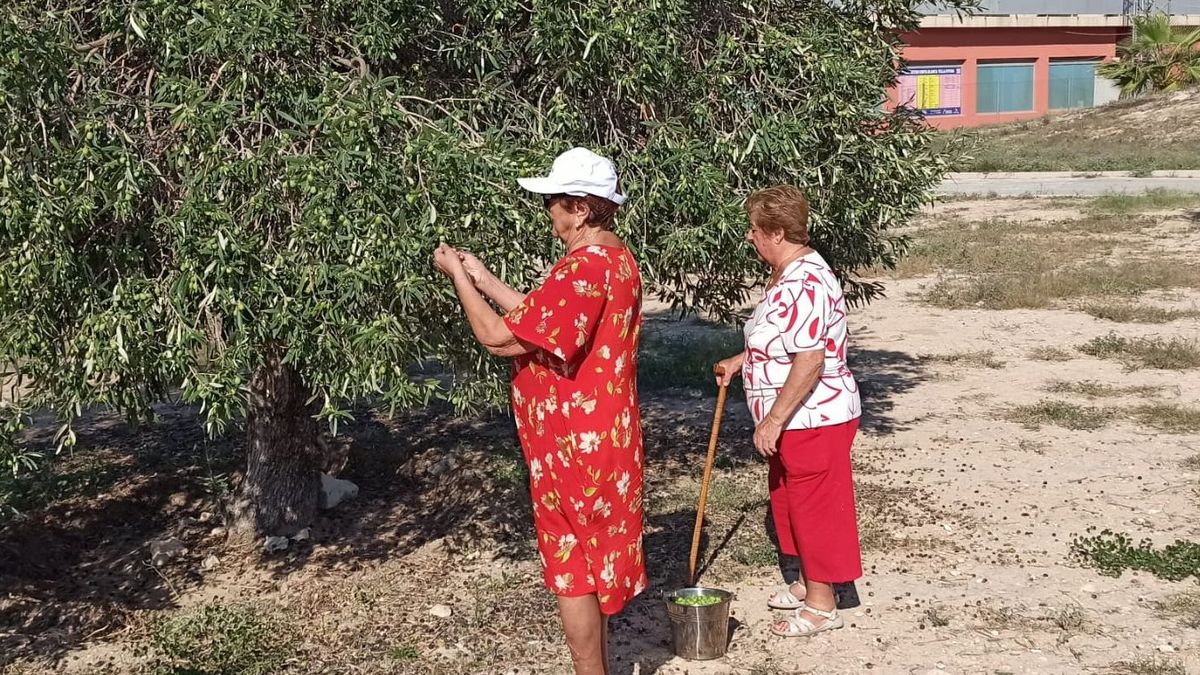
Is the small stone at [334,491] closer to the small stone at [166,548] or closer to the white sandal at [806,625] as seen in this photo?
the small stone at [166,548]

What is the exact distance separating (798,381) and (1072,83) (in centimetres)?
3753

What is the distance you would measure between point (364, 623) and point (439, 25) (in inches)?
98.1

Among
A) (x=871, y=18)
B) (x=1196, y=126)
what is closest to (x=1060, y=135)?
(x=1196, y=126)

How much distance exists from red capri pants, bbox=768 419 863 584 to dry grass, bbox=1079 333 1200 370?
5943 mm

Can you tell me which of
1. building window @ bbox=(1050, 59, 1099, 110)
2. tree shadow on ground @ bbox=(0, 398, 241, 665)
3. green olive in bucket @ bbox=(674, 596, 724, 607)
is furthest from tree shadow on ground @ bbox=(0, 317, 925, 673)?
building window @ bbox=(1050, 59, 1099, 110)

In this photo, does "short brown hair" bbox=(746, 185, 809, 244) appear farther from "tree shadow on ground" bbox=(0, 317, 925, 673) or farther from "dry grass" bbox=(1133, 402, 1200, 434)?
"dry grass" bbox=(1133, 402, 1200, 434)

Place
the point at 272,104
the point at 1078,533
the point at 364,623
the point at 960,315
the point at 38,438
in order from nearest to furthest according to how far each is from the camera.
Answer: the point at 272,104 → the point at 364,623 → the point at 1078,533 → the point at 38,438 → the point at 960,315

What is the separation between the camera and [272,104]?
15.6 feet

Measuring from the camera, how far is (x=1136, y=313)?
12.5m

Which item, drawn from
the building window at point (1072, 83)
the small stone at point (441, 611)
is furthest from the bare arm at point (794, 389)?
the building window at point (1072, 83)

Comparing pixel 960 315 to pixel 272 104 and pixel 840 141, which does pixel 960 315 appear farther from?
pixel 272 104

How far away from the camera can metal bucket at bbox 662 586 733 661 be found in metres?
5.00

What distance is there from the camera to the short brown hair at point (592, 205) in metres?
3.97

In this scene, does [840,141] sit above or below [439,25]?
below
